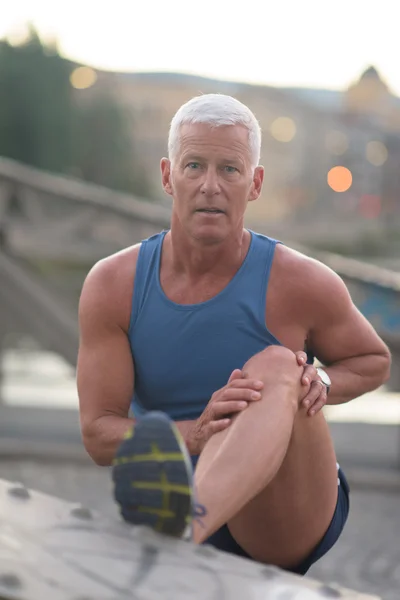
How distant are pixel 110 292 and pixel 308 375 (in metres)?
0.61

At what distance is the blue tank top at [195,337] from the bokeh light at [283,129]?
83.6 meters

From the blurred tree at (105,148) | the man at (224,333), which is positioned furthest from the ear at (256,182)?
the blurred tree at (105,148)

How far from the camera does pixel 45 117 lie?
139ft

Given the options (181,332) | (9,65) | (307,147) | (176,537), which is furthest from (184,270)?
(307,147)

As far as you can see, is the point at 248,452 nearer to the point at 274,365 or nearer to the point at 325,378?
the point at 274,365

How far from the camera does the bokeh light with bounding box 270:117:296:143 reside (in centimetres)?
8616

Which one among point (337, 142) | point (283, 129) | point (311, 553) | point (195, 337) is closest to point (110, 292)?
point (195, 337)

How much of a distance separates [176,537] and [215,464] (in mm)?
264

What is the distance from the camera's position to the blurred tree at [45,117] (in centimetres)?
4172

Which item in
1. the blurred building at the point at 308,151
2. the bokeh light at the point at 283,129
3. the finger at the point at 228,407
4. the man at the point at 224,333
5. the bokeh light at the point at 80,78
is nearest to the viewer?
the finger at the point at 228,407

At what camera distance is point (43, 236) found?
734cm

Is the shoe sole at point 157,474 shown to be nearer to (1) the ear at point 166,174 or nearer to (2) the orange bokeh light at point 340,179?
(1) the ear at point 166,174

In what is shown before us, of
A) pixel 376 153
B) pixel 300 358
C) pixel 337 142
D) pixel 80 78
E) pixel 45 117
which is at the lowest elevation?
pixel 300 358

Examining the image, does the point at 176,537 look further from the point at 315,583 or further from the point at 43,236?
the point at 43,236
